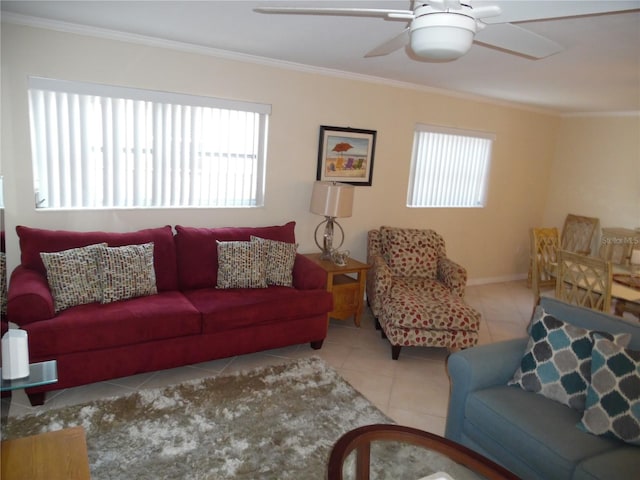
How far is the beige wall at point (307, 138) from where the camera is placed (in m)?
3.10

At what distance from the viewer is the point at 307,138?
4.20m

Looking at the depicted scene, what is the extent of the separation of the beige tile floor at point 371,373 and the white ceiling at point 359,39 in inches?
93.2

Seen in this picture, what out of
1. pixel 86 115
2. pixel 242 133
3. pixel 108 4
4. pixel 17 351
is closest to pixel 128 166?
pixel 86 115

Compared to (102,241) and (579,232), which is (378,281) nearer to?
(102,241)

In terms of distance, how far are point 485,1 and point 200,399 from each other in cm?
264

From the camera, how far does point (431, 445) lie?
1.78m

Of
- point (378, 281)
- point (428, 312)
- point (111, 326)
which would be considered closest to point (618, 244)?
point (428, 312)

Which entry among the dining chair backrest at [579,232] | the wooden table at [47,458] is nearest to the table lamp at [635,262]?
→ the dining chair backrest at [579,232]

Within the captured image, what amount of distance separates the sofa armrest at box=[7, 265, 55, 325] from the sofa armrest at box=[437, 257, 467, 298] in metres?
3.21

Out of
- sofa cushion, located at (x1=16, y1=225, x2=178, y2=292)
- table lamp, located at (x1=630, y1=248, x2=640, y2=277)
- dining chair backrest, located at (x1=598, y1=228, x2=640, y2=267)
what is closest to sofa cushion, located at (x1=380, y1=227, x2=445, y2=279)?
table lamp, located at (x1=630, y1=248, x2=640, y2=277)

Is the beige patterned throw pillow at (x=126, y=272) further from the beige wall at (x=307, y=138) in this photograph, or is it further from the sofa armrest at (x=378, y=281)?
the sofa armrest at (x=378, y=281)

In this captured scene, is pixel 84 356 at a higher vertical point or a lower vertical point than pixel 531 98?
lower

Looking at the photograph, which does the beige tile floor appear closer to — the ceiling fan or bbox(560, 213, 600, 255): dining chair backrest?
bbox(560, 213, 600, 255): dining chair backrest

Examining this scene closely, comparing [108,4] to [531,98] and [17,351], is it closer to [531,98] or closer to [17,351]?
[17,351]
